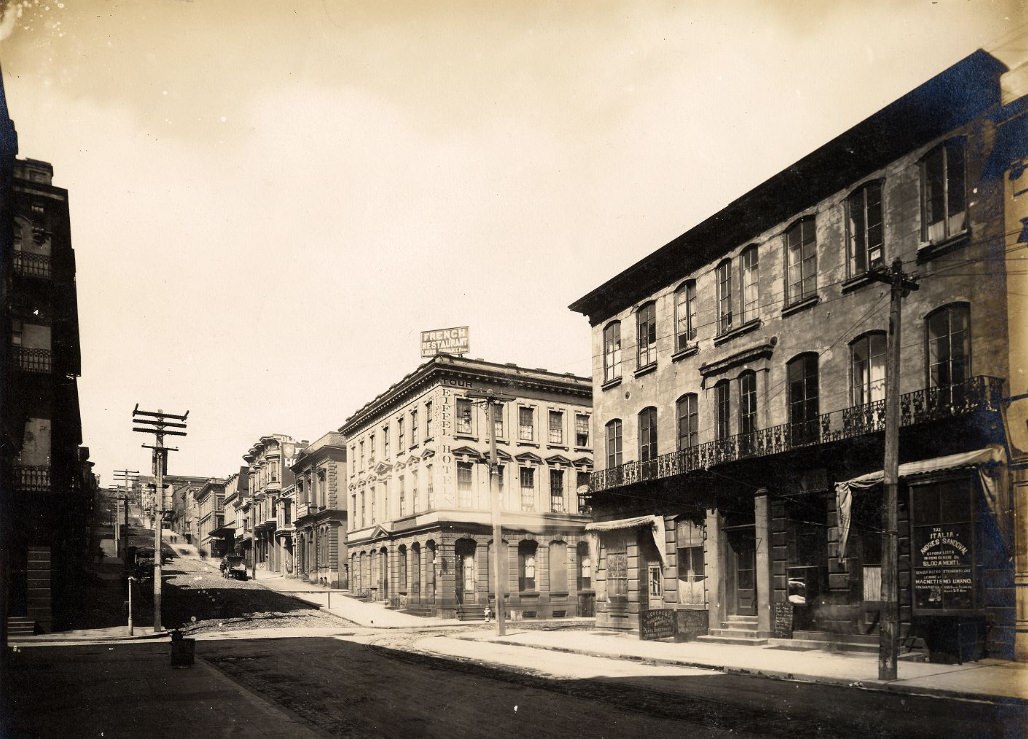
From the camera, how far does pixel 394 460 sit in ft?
161

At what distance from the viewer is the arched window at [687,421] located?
26594 millimetres

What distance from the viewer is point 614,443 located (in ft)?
102

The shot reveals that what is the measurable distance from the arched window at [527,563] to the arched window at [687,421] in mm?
19089

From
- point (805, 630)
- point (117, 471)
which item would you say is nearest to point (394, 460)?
point (117, 471)

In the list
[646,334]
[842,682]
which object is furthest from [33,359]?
[842,682]

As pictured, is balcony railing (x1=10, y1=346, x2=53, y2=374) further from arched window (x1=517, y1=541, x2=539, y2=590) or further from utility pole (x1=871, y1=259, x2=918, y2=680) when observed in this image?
utility pole (x1=871, y1=259, x2=918, y2=680)

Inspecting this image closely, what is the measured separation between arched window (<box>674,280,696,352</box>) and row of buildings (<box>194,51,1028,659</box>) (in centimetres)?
11

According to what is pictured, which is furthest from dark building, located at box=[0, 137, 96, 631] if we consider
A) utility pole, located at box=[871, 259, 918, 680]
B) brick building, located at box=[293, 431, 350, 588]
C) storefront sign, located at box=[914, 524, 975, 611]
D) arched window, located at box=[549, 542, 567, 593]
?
storefront sign, located at box=[914, 524, 975, 611]

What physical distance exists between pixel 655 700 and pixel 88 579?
51.9 meters

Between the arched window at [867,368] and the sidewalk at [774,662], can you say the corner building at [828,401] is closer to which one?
the arched window at [867,368]

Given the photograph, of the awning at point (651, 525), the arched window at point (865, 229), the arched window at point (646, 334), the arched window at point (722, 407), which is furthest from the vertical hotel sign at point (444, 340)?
the arched window at point (865, 229)

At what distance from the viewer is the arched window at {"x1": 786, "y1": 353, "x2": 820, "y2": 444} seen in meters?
21.6

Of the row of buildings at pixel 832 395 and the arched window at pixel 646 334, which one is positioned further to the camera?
the arched window at pixel 646 334

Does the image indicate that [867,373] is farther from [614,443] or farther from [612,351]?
[612,351]
